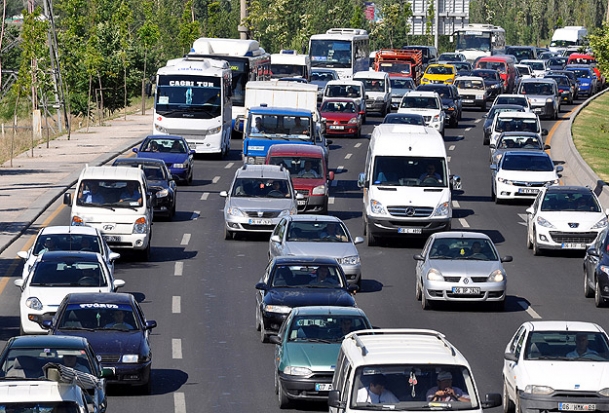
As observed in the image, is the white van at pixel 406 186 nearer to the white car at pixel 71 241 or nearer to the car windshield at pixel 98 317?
the white car at pixel 71 241

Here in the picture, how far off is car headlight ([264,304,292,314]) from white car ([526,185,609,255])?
12149 millimetres

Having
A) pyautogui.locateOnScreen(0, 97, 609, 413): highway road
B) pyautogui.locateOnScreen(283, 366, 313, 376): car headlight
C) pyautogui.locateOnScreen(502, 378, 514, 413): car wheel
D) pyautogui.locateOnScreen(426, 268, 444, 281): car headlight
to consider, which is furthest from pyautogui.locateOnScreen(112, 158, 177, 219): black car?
pyautogui.locateOnScreen(502, 378, 514, 413): car wheel

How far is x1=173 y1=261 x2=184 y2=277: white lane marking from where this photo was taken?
31.7 meters

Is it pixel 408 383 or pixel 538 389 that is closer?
pixel 408 383

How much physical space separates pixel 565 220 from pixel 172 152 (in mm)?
15675

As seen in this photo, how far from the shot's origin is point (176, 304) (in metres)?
28.2

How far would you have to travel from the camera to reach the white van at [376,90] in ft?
233

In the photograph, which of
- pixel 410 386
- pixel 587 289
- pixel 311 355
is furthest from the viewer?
pixel 587 289

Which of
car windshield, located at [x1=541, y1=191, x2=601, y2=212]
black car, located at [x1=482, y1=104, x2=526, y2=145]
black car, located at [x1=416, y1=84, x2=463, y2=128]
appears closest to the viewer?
car windshield, located at [x1=541, y1=191, x2=601, y2=212]

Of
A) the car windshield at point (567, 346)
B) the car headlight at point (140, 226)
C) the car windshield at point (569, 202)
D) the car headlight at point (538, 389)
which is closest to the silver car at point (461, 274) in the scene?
the car windshield at point (569, 202)

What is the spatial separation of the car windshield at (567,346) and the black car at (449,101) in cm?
4774

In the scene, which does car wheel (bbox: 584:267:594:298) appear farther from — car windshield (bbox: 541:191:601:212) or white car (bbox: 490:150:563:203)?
white car (bbox: 490:150:563:203)

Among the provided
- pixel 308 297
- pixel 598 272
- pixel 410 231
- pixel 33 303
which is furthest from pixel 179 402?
pixel 410 231

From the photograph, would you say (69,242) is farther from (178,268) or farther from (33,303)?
(33,303)
